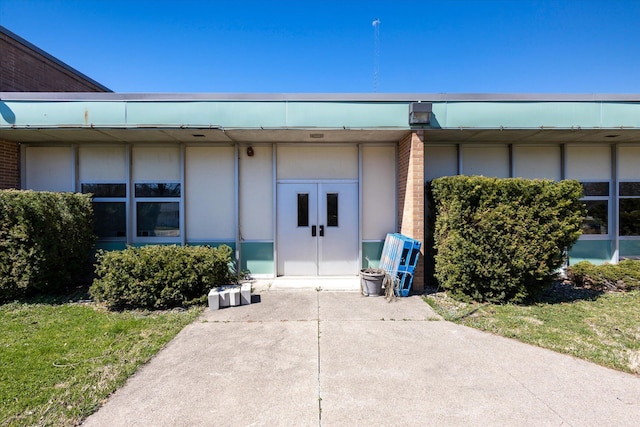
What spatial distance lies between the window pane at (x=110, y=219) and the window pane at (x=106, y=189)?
0.73 ft

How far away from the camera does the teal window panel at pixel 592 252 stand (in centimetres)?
741

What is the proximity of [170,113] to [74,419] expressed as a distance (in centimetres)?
530

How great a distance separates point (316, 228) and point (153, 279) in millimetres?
3621

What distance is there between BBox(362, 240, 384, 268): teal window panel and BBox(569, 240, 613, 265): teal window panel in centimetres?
490

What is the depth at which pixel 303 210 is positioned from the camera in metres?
7.27

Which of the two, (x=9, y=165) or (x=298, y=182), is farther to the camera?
(x=298, y=182)

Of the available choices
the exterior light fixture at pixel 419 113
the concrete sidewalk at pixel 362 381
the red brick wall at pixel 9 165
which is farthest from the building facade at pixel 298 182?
the concrete sidewalk at pixel 362 381

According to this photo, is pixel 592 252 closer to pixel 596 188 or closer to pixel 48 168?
pixel 596 188

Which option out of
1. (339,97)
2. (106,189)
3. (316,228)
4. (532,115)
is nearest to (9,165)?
(106,189)

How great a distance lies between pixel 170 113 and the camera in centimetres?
604

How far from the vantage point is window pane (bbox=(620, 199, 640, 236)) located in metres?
7.48

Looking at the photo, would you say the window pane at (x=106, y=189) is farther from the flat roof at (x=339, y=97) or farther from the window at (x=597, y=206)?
the window at (x=597, y=206)

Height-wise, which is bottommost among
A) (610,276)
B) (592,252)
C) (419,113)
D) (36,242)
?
(610,276)

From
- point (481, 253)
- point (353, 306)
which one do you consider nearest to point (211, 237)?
point (353, 306)
